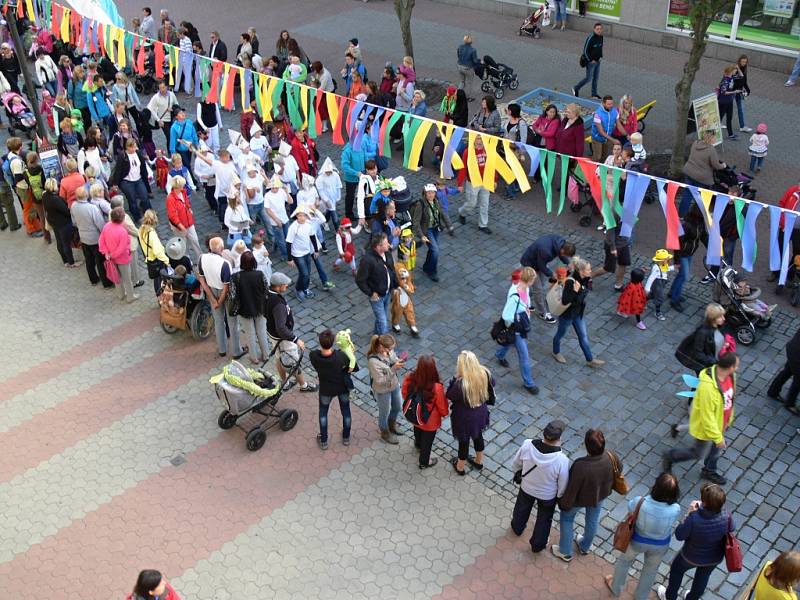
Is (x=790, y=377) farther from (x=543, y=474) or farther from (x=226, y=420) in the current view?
(x=226, y=420)

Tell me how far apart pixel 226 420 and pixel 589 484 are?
4525mm

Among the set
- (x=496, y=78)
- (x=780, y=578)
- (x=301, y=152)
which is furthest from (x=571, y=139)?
(x=780, y=578)

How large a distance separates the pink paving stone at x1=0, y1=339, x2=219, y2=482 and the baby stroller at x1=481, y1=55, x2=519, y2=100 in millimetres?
10280

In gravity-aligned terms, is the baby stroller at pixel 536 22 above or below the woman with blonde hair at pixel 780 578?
above

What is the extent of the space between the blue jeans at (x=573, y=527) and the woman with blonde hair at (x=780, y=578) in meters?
1.68

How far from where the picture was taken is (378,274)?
10922 millimetres

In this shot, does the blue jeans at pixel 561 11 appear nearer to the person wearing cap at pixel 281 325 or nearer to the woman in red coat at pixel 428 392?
the person wearing cap at pixel 281 325

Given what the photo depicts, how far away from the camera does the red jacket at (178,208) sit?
12734mm

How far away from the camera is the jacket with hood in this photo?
306 inches

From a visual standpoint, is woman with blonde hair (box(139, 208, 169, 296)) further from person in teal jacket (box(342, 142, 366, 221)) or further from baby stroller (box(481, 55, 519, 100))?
baby stroller (box(481, 55, 519, 100))

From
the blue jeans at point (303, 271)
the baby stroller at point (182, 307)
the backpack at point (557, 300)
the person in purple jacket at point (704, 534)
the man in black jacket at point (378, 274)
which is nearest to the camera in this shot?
the person in purple jacket at point (704, 534)

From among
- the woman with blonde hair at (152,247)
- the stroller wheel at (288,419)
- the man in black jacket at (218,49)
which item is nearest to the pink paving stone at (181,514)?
the stroller wheel at (288,419)

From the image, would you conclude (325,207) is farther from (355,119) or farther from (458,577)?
(458,577)

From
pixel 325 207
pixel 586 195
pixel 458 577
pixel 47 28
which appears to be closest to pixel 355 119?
pixel 325 207
